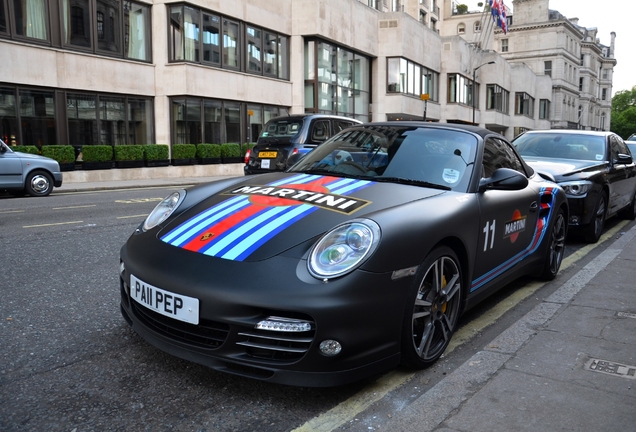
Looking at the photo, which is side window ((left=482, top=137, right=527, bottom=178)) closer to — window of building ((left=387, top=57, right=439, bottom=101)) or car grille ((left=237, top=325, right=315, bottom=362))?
car grille ((left=237, top=325, right=315, bottom=362))

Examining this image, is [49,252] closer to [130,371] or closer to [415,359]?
[130,371]

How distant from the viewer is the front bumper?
2816 mm

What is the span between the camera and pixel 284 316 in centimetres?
283

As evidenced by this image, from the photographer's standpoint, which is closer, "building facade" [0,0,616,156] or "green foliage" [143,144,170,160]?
"building facade" [0,0,616,156]

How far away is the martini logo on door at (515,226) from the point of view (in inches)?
178

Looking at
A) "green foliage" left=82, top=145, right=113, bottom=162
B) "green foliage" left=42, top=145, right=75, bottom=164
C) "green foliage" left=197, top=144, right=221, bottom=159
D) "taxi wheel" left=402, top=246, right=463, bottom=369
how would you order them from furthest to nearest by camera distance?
"green foliage" left=197, top=144, right=221, bottom=159 < "green foliage" left=82, top=145, right=113, bottom=162 < "green foliage" left=42, top=145, right=75, bottom=164 < "taxi wheel" left=402, top=246, right=463, bottom=369

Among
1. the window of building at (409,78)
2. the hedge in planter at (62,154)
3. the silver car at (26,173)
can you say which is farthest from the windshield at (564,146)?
the window of building at (409,78)

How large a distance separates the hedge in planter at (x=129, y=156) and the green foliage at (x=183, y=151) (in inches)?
67.9

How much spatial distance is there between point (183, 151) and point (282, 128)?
11.3m

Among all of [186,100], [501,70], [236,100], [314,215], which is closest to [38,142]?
[186,100]

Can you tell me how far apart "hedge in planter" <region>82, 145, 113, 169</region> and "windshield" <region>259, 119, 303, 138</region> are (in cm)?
903

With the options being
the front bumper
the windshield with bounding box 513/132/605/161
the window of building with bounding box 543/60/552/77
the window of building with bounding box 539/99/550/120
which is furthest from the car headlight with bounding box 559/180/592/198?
the window of building with bounding box 543/60/552/77

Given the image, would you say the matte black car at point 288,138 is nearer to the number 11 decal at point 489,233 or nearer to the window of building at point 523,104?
the number 11 decal at point 489,233

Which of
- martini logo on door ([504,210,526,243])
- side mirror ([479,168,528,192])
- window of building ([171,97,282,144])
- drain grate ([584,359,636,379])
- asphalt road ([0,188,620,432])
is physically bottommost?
drain grate ([584,359,636,379])
